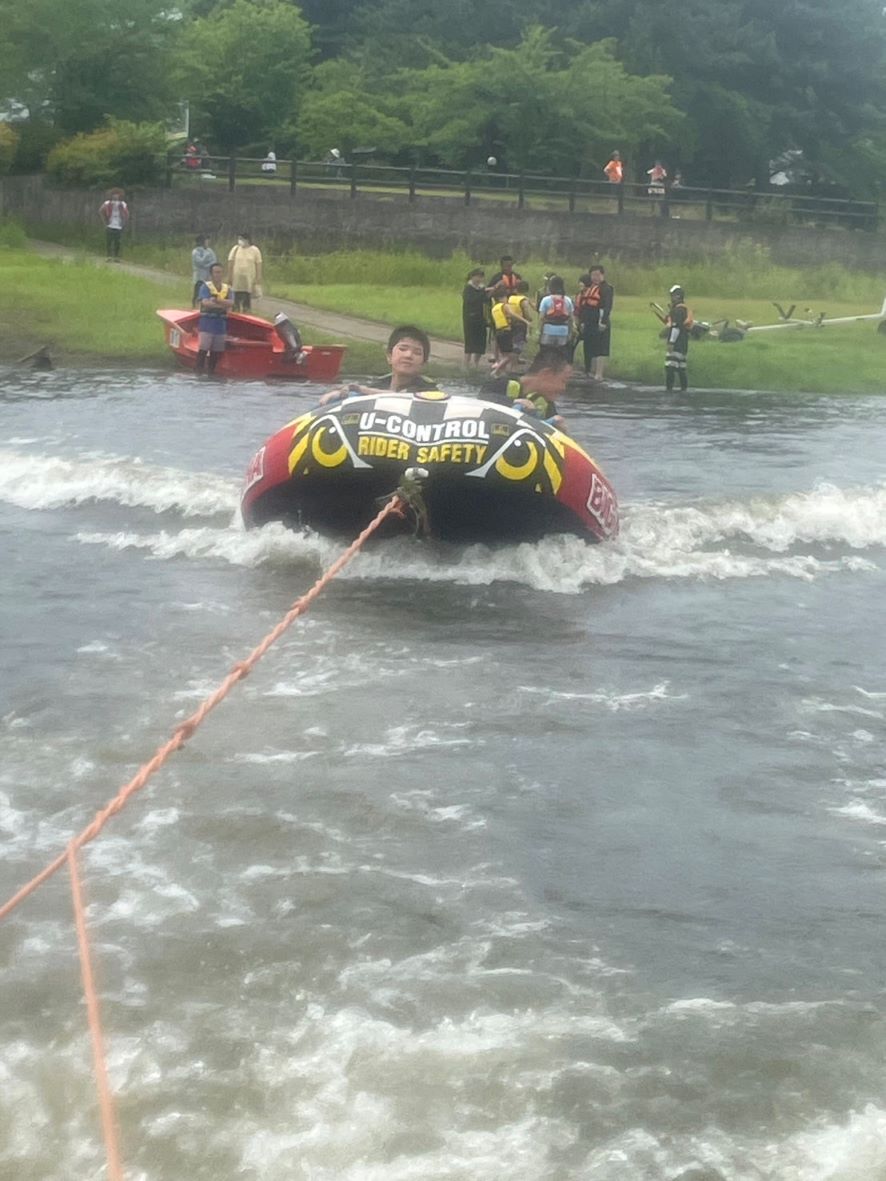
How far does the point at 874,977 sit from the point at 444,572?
564 cm

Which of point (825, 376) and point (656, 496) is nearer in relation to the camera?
point (656, 496)

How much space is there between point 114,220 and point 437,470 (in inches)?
957

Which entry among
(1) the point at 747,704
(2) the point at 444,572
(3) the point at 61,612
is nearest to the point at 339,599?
(2) the point at 444,572

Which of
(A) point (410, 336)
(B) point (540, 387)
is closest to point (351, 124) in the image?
(B) point (540, 387)

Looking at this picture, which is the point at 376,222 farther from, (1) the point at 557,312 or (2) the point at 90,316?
(1) the point at 557,312

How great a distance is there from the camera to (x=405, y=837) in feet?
21.8

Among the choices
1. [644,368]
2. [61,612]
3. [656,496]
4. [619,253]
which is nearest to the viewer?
[61,612]

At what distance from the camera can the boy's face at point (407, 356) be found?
11.0 m

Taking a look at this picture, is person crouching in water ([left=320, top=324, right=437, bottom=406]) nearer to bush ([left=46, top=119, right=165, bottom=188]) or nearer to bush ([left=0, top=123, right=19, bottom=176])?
bush ([left=46, top=119, right=165, bottom=188])

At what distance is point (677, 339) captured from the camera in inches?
880

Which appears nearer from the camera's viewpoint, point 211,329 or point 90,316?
point 211,329

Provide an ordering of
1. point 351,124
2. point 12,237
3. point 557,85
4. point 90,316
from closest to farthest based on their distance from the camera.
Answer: point 90,316 < point 12,237 < point 557,85 < point 351,124

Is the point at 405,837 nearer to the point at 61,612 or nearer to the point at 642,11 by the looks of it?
the point at 61,612

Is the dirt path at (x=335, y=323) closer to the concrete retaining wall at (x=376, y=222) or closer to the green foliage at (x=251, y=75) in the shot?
the concrete retaining wall at (x=376, y=222)
